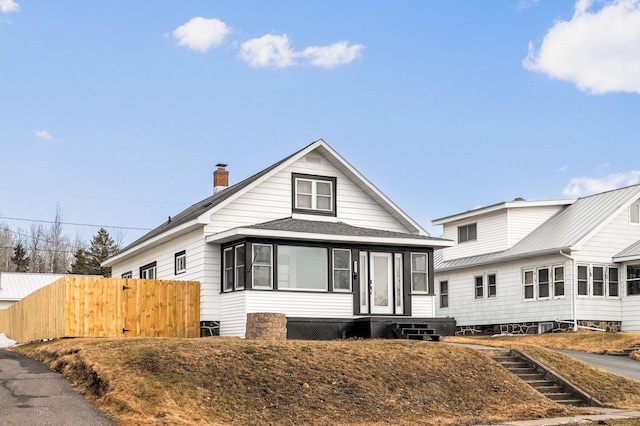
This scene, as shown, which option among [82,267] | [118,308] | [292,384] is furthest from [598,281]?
[82,267]

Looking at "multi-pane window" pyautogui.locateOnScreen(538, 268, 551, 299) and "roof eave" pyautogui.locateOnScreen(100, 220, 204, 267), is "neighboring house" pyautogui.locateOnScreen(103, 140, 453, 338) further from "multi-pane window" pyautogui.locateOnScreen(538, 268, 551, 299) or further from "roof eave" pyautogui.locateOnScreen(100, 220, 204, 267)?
"multi-pane window" pyautogui.locateOnScreen(538, 268, 551, 299)

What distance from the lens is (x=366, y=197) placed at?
29.0 m

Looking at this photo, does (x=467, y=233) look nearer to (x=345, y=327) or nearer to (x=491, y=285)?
(x=491, y=285)

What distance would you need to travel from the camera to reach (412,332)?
25172mm

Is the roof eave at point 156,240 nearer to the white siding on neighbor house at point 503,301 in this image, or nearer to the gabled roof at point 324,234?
the gabled roof at point 324,234

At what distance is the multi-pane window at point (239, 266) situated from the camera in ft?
82.3

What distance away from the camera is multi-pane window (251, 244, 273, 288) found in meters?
25.0

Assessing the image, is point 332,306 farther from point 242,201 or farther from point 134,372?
point 134,372

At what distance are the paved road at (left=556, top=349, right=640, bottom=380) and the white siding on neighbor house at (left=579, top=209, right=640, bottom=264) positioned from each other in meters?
7.01

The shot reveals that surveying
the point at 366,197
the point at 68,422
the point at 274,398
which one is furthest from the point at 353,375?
the point at 366,197

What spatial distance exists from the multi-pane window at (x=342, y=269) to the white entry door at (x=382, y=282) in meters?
0.92

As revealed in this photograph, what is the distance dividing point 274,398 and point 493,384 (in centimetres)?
557

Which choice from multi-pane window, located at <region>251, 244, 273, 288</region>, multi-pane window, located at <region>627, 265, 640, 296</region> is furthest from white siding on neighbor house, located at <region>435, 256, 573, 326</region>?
multi-pane window, located at <region>251, 244, 273, 288</region>

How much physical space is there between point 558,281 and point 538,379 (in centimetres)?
1392
